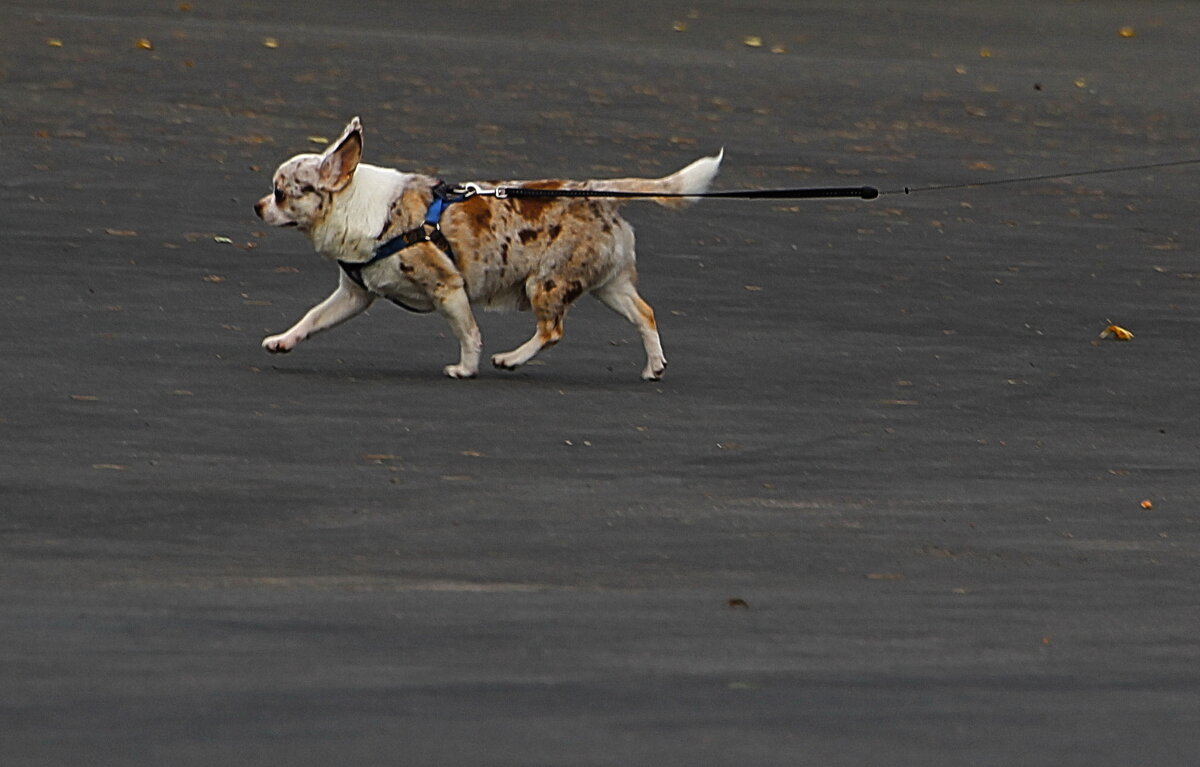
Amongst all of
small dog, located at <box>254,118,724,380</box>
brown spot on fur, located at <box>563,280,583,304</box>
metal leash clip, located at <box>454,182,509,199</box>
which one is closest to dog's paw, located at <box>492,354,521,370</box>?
small dog, located at <box>254,118,724,380</box>

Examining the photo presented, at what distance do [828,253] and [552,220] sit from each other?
5.14m

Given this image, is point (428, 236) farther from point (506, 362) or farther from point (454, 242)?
point (506, 362)

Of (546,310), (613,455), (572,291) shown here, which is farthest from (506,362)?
(613,455)

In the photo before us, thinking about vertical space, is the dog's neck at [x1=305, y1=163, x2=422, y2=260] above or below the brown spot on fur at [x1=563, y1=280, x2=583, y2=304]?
above

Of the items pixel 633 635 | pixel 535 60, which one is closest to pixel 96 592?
pixel 633 635

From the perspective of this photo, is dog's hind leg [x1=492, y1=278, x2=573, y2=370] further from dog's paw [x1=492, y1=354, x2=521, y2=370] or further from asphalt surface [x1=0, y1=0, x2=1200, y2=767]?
asphalt surface [x1=0, y1=0, x2=1200, y2=767]

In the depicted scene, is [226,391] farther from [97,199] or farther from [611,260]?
[97,199]

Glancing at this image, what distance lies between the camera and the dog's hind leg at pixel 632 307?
1238 cm

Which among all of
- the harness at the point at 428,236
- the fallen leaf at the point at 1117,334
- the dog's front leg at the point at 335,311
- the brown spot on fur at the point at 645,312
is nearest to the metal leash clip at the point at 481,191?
the harness at the point at 428,236

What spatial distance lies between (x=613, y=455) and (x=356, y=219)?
2.43 metres

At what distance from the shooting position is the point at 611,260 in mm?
12305

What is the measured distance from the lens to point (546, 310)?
40.1ft

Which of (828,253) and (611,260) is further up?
(611,260)

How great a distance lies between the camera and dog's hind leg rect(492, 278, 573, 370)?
12.2 m
